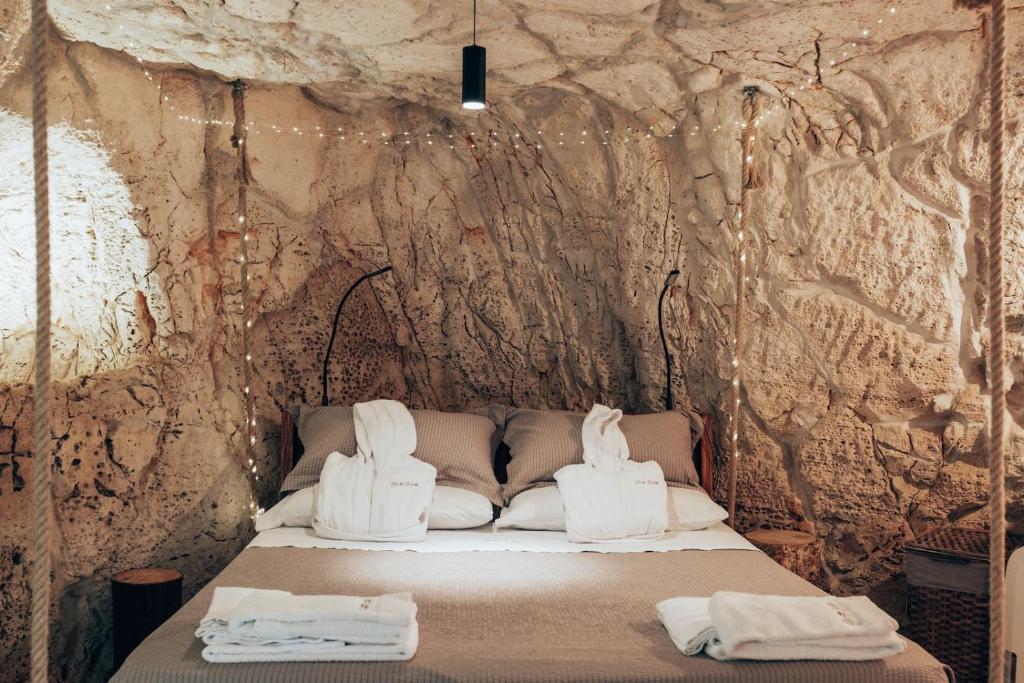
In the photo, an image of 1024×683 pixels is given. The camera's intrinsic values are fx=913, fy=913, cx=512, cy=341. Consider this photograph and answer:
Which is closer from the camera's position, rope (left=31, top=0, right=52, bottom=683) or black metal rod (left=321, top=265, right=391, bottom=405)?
rope (left=31, top=0, right=52, bottom=683)

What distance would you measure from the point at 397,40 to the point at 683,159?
1.28 m

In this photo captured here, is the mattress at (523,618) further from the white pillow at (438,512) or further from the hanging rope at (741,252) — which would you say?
the hanging rope at (741,252)

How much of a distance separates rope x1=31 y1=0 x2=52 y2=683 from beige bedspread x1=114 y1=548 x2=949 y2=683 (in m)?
0.41

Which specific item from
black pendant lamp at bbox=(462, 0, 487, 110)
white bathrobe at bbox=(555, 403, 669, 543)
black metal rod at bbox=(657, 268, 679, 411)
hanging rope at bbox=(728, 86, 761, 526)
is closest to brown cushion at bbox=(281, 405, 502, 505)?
white bathrobe at bbox=(555, 403, 669, 543)

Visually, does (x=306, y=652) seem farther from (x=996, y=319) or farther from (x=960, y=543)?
(x=960, y=543)

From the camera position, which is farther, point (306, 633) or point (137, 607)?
point (137, 607)

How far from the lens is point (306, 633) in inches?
78.8

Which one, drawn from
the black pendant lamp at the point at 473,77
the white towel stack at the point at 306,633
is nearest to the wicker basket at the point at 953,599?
the white towel stack at the point at 306,633

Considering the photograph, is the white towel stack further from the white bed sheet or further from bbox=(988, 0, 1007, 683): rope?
bbox=(988, 0, 1007, 683): rope

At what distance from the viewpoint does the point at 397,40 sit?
10.5ft

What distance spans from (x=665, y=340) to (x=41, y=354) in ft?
9.02

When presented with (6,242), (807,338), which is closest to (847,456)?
(807,338)

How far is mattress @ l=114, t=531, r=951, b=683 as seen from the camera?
6.40 feet

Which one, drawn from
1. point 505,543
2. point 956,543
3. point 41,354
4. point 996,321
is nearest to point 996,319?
point 996,321
